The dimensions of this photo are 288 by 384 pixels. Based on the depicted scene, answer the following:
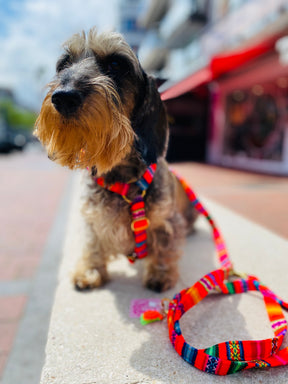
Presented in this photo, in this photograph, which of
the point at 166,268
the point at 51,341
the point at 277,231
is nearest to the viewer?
the point at 51,341

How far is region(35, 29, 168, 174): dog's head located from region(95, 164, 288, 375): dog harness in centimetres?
29

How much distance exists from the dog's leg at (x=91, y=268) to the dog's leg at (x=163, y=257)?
1.16 feet

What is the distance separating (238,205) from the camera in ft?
17.2

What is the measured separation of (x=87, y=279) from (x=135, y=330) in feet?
2.07

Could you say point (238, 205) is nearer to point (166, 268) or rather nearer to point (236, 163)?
point (166, 268)

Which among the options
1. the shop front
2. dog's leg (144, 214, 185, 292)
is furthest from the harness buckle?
the shop front

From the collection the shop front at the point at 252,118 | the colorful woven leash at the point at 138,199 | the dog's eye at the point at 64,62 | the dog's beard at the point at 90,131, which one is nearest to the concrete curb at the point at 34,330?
the colorful woven leash at the point at 138,199

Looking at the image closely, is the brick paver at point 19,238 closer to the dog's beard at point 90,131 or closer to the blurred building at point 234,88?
the dog's beard at point 90,131

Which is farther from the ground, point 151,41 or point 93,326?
point 151,41

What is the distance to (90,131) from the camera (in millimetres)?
1648

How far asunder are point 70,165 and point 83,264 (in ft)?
2.94

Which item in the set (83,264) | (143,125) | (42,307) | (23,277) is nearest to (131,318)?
(83,264)

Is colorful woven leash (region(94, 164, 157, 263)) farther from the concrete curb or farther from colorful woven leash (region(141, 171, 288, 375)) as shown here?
the concrete curb

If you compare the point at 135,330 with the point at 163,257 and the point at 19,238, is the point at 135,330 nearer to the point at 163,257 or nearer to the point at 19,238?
the point at 163,257
